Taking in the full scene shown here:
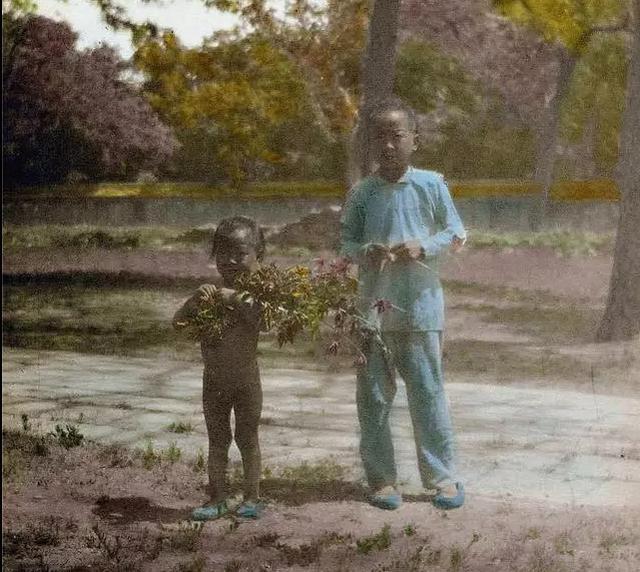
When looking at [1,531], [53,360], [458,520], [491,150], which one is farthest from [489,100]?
[1,531]

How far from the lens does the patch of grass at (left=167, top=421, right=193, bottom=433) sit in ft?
13.1

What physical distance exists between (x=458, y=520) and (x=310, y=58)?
Result: 161cm

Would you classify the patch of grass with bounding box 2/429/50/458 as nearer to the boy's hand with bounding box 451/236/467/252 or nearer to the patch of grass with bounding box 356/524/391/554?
the patch of grass with bounding box 356/524/391/554

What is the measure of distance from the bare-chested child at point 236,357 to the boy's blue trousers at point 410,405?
356 mm

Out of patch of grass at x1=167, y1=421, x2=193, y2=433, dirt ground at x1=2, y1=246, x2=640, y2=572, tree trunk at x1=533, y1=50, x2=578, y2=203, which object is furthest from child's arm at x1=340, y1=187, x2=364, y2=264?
patch of grass at x1=167, y1=421, x2=193, y2=433

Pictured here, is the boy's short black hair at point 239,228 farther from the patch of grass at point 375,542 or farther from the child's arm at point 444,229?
the patch of grass at point 375,542

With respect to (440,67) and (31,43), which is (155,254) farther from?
(440,67)

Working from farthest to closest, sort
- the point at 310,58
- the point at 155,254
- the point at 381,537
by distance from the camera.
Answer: the point at 155,254 → the point at 310,58 → the point at 381,537

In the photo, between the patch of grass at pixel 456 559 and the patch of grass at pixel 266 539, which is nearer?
the patch of grass at pixel 456 559

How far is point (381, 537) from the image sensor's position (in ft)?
11.4

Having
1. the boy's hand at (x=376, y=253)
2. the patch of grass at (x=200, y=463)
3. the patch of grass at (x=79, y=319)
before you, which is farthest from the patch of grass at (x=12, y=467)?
the boy's hand at (x=376, y=253)

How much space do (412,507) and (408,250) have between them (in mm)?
829

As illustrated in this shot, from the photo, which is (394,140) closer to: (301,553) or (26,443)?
(301,553)

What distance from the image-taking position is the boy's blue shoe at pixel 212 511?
12.1 ft
